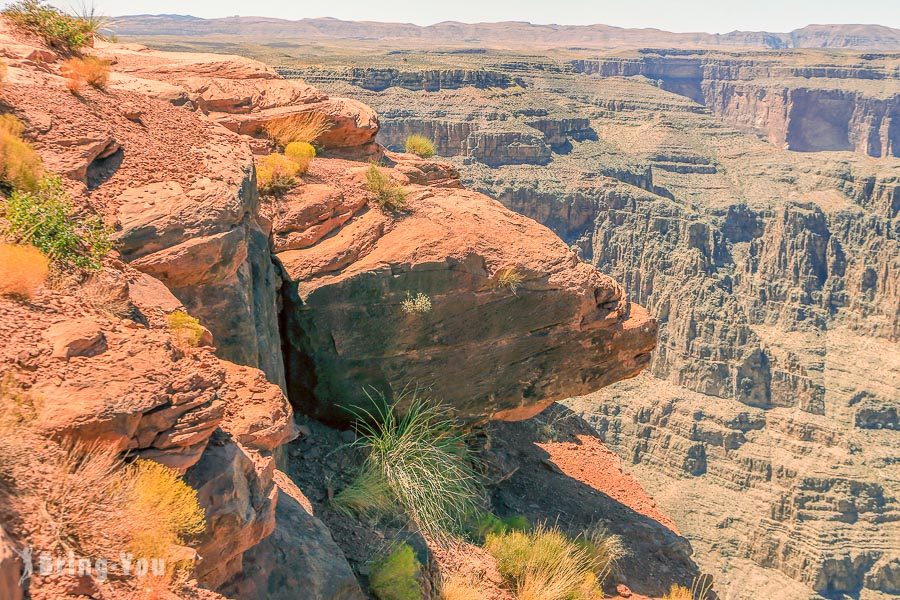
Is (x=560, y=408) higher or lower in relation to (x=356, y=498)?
lower

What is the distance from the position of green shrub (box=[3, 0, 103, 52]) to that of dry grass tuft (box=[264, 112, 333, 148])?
245cm

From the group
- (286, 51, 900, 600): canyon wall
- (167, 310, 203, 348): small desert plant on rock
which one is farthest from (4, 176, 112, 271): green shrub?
(286, 51, 900, 600): canyon wall

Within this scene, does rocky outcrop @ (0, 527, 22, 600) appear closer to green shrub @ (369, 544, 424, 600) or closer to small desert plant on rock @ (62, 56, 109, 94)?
green shrub @ (369, 544, 424, 600)

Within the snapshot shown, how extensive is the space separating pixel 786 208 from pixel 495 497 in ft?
238

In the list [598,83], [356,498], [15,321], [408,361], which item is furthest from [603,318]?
[598,83]

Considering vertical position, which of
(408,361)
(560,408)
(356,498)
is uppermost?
(408,361)

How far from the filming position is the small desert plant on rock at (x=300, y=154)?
1030 cm

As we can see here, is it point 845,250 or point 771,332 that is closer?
point 771,332

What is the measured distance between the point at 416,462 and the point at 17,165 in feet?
16.4

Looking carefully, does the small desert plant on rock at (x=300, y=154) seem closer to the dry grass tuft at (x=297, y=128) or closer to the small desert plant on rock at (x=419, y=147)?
the dry grass tuft at (x=297, y=128)

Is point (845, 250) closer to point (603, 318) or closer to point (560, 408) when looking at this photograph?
point (560, 408)

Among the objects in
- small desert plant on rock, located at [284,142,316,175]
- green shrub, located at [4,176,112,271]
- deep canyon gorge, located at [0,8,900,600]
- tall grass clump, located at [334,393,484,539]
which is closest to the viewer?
deep canyon gorge, located at [0,8,900,600]

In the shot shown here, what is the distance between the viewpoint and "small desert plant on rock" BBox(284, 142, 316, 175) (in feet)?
33.8

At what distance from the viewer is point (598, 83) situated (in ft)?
361
